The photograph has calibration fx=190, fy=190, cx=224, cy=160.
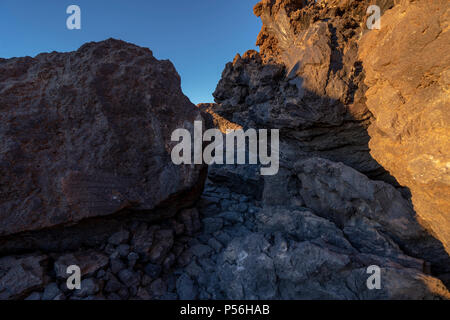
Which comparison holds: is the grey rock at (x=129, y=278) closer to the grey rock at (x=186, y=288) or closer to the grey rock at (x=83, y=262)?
the grey rock at (x=83, y=262)

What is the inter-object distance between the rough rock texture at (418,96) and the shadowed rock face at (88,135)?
95.9 inches

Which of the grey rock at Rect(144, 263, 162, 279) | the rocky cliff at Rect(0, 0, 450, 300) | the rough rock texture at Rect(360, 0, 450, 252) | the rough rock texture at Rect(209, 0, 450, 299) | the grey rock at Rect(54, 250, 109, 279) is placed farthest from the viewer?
the grey rock at Rect(144, 263, 162, 279)

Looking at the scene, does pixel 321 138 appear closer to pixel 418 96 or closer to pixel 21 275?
pixel 418 96

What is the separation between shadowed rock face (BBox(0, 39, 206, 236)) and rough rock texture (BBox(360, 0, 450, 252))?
2.44 metres

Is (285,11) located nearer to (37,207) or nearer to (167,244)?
(167,244)

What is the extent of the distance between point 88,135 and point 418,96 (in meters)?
3.87

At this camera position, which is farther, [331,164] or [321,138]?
[321,138]

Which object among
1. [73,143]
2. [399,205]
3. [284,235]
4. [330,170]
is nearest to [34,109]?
[73,143]

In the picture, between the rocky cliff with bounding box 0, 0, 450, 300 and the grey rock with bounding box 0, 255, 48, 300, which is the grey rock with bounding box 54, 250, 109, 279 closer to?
the rocky cliff with bounding box 0, 0, 450, 300

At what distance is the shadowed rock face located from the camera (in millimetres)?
2418

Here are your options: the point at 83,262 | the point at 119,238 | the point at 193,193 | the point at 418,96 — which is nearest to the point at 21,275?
the point at 83,262

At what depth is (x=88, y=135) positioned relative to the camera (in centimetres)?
267

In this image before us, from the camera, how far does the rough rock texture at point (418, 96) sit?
1.58 meters

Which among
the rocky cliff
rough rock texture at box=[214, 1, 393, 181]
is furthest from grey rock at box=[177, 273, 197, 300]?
rough rock texture at box=[214, 1, 393, 181]
